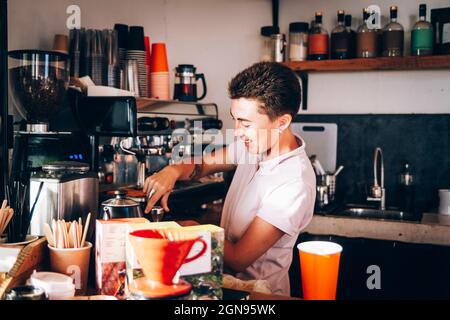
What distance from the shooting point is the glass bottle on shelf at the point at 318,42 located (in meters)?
3.56

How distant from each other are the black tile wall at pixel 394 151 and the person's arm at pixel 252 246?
78.6 inches

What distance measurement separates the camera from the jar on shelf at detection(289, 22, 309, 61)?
363cm

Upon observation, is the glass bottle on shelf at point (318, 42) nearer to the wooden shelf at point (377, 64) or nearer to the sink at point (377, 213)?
the wooden shelf at point (377, 64)

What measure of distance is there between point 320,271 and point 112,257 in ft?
1.59

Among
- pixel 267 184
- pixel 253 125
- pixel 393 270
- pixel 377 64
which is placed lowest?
pixel 393 270

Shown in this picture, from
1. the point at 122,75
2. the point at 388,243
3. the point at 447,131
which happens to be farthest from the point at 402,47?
the point at 122,75

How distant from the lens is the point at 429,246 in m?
2.91

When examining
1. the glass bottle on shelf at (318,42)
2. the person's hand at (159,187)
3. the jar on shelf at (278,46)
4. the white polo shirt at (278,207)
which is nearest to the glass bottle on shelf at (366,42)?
the glass bottle on shelf at (318,42)

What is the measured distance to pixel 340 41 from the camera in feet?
11.6

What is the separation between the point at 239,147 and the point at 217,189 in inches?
Answer: 32.9

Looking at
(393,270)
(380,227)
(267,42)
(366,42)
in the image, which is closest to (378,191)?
(380,227)

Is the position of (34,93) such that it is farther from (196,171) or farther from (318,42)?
A: (318,42)
